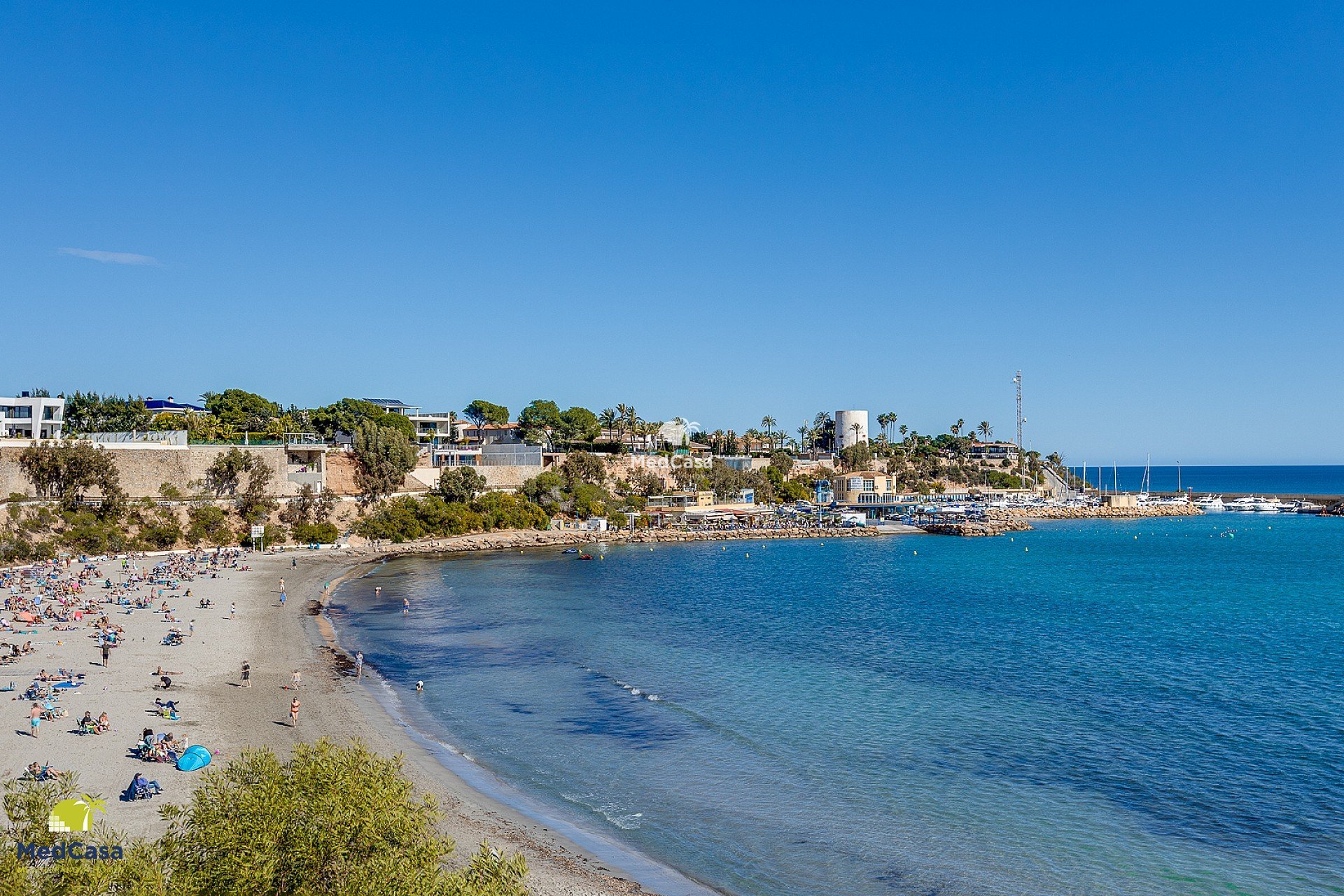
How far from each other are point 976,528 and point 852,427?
244 feet

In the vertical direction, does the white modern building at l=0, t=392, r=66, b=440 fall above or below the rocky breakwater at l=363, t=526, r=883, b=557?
→ above

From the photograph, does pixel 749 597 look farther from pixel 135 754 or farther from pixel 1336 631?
pixel 135 754

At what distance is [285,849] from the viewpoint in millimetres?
12070

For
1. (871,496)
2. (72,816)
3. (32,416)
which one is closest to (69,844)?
(72,816)

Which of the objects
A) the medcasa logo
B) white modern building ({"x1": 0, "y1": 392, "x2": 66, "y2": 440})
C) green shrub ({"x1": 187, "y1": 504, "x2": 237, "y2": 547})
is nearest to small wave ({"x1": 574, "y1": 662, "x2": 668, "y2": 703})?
the medcasa logo

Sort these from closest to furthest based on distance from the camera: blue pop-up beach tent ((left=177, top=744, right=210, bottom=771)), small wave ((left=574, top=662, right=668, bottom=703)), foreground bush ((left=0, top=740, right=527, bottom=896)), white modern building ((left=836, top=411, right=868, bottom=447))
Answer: foreground bush ((left=0, top=740, right=527, bottom=896))
blue pop-up beach tent ((left=177, top=744, right=210, bottom=771))
small wave ((left=574, top=662, right=668, bottom=703))
white modern building ((left=836, top=411, right=868, bottom=447))

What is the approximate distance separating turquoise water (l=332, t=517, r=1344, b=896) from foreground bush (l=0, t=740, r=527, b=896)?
923cm

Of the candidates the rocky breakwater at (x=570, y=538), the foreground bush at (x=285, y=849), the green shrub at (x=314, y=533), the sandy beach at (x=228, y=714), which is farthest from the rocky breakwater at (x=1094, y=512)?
the foreground bush at (x=285, y=849)

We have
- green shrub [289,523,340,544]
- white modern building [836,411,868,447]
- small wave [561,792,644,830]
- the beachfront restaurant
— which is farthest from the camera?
white modern building [836,411,868,447]

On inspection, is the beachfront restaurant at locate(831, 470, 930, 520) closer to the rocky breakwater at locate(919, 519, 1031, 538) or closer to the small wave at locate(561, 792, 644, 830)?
the rocky breakwater at locate(919, 519, 1031, 538)

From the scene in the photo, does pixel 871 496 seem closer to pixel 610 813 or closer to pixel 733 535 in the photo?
pixel 733 535

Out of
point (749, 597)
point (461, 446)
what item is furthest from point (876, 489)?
point (749, 597)

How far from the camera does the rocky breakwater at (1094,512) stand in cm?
14938

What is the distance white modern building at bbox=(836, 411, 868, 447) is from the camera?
628 feet
